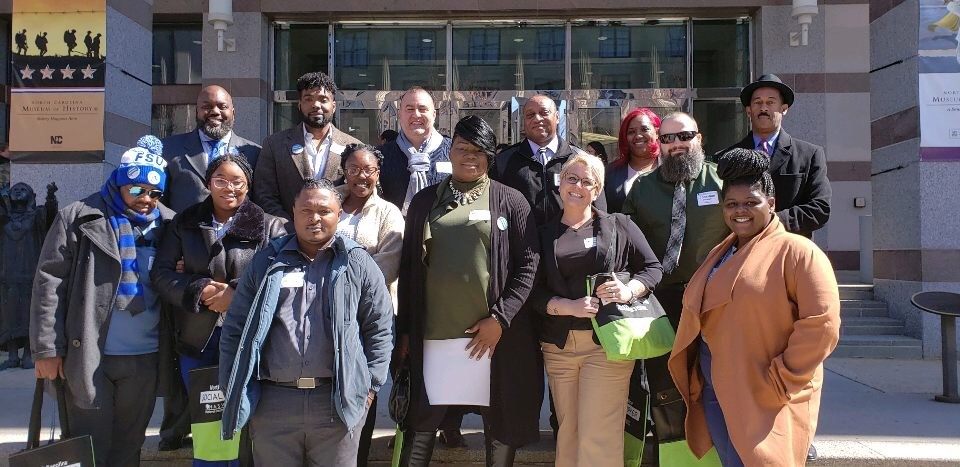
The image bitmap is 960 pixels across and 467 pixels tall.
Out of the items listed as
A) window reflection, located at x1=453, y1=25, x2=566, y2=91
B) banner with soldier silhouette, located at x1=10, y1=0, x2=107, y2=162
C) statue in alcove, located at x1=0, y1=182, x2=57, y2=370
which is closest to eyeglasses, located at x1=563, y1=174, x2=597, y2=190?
banner with soldier silhouette, located at x1=10, y1=0, x2=107, y2=162

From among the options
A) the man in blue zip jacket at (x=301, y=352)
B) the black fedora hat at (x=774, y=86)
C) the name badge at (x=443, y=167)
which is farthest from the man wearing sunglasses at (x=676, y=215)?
the man in blue zip jacket at (x=301, y=352)

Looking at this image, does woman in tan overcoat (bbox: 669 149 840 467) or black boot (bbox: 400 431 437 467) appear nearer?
woman in tan overcoat (bbox: 669 149 840 467)

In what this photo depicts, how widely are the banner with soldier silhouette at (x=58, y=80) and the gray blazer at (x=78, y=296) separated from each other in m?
4.28

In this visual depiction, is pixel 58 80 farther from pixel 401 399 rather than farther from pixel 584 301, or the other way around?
pixel 584 301

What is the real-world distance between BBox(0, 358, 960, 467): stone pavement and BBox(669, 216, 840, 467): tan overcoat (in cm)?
194

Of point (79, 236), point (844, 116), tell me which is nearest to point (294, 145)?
point (79, 236)

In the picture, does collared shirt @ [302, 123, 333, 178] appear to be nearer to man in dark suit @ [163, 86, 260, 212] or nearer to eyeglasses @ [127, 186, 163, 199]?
man in dark suit @ [163, 86, 260, 212]

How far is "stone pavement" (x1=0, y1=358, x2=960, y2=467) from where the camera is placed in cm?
489

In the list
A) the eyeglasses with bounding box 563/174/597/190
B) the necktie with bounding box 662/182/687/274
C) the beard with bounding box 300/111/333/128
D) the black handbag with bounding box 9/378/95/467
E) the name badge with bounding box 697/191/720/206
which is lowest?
the black handbag with bounding box 9/378/95/467

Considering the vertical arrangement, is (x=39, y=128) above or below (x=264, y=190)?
above

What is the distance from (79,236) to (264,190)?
128cm

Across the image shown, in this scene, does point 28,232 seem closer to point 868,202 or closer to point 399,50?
point 399,50

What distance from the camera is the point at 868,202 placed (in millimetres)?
13359

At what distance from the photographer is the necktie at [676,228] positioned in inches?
169
